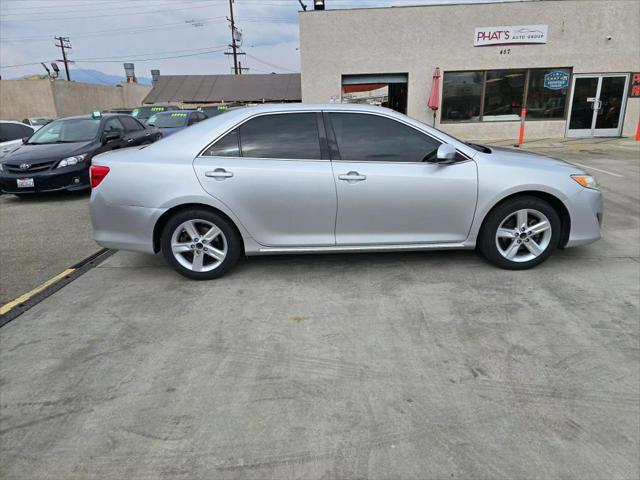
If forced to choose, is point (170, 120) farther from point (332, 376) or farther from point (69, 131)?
point (332, 376)

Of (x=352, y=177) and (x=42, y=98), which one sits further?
(x=42, y=98)

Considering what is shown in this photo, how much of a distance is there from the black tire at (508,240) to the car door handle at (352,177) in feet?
4.14

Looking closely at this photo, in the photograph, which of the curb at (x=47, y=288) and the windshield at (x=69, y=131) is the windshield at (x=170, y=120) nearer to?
the windshield at (x=69, y=131)

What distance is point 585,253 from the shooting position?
16.1ft

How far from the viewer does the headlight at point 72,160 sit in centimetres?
837

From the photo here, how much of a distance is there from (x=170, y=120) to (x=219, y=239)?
1038 centimetres

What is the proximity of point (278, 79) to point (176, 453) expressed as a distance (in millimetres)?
39002

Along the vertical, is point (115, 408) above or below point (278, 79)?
below

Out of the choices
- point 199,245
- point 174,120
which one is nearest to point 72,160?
point 174,120

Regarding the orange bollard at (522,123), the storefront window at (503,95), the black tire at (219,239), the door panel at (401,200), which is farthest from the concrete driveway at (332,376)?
the storefront window at (503,95)

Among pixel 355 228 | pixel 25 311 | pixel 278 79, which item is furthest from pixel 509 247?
pixel 278 79

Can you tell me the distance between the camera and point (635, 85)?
16.3 metres

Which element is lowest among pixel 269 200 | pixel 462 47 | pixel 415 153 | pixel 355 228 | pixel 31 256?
pixel 31 256

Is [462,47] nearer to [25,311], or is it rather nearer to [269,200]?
[269,200]
